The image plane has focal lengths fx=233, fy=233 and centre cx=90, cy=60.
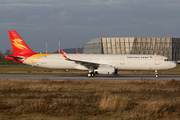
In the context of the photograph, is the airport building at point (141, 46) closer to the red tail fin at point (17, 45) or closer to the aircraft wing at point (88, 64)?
the aircraft wing at point (88, 64)

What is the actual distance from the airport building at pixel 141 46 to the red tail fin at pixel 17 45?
5494 centimetres

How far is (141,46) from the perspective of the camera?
85875mm

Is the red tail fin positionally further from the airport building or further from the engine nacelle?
the airport building

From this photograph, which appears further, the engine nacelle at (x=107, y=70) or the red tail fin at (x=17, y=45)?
the red tail fin at (x=17, y=45)

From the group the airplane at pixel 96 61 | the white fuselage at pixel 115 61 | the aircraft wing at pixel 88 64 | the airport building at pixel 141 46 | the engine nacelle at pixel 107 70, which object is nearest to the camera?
the engine nacelle at pixel 107 70

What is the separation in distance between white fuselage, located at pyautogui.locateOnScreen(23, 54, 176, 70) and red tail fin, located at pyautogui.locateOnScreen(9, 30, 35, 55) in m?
1.68

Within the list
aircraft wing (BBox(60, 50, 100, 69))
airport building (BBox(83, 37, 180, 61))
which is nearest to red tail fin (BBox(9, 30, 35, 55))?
aircraft wing (BBox(60, 50, 100, 69))

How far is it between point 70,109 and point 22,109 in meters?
2.13

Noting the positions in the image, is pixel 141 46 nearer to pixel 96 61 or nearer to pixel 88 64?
pixel 96 61

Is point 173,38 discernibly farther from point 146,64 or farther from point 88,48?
point 146,64

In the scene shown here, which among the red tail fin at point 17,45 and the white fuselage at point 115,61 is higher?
the red tail fin at point 17,45

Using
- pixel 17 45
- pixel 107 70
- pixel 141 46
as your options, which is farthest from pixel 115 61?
pixel 141 46

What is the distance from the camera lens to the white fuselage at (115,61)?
1340 inches

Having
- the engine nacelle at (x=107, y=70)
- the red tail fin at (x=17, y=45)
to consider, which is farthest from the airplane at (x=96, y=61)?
the engine nacelle at (x=107, y=70)
